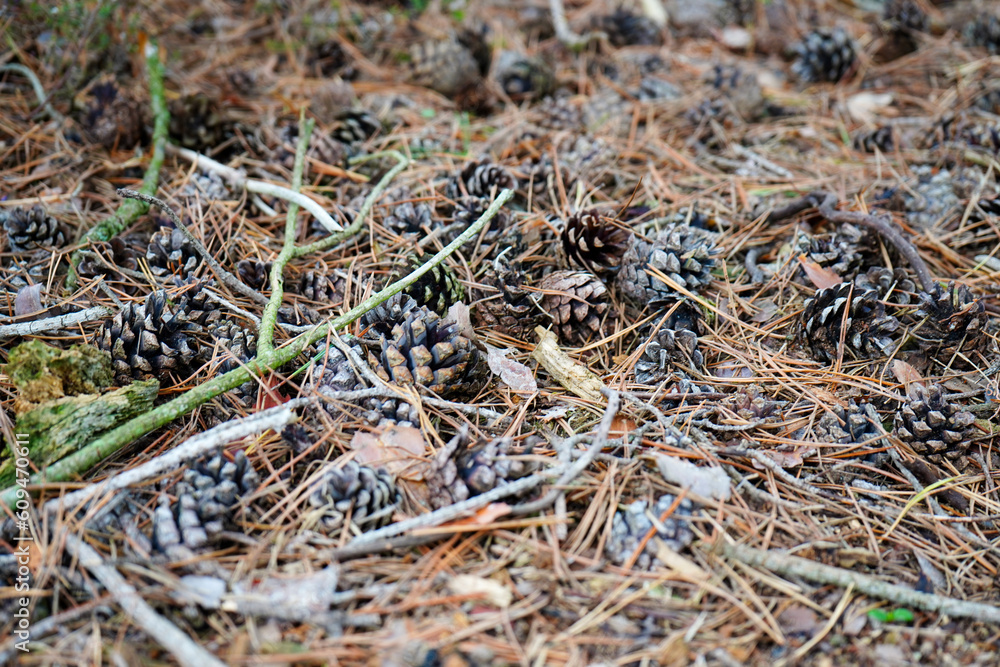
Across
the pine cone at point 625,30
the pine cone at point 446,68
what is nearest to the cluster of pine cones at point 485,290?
the pine cone at point 446,68

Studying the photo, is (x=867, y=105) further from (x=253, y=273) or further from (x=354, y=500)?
(x=354, y=500)

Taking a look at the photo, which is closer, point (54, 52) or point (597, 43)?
point (54, 52)

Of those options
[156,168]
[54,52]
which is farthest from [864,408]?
[54,52]

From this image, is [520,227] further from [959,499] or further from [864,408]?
[959,499]

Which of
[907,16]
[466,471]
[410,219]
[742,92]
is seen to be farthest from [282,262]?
[907,16]

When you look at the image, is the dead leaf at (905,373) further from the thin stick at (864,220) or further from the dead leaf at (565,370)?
the dead leaf at (565,370)

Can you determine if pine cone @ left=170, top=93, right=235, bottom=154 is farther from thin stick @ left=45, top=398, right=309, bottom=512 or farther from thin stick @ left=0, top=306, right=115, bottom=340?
thin stick @ left=45, top=398, right=309, bottom=512
